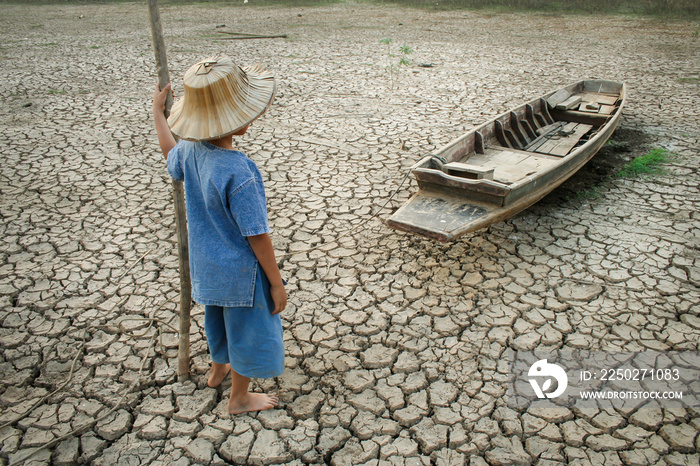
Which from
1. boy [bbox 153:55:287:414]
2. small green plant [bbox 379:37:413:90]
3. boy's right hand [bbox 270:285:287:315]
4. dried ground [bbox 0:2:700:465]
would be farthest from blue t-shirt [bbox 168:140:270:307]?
small green plant [bbox 379:37:413:90]

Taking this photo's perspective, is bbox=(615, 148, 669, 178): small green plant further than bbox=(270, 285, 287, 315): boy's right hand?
Yes

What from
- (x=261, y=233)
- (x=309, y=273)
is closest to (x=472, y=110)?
(x=309, y=273)

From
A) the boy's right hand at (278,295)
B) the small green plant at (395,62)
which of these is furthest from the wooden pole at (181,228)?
the small green plant at (395,62)

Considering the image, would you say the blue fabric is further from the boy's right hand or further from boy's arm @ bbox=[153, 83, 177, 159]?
boy's arm @ bbox=[153, 83, 177, 159]

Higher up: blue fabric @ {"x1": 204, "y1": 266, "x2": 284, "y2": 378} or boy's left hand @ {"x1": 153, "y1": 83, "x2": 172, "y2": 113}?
boy's left hand @ {"x1": 153, "y1": 83, "x2": 172, "y2": 113}

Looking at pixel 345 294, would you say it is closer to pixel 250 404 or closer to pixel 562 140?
pixel 250 404

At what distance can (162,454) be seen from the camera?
2.38 m

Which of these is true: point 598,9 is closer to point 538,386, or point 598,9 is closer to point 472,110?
point 472,110

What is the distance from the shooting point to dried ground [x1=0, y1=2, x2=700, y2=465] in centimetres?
247

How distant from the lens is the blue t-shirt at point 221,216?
1.96 meters

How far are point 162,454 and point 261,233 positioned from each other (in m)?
1.32

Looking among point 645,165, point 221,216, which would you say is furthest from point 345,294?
point 645,165
